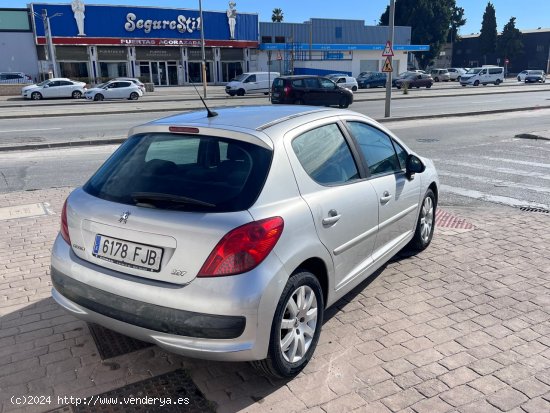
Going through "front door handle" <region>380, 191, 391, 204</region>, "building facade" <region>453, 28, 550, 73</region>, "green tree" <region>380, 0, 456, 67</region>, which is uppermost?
"green tree" <region>380, 0, 456, 67</region>

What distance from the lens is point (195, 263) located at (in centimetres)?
271

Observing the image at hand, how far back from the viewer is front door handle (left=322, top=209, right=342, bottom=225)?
3.26 m

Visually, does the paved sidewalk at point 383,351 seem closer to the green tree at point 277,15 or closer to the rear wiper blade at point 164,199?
the rear wiper blade at point 164,199

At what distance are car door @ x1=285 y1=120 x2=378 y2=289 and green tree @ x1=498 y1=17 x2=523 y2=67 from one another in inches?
3854

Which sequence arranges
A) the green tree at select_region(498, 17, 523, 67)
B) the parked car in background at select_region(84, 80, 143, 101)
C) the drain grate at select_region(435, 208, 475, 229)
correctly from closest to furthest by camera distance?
1. the drain grate at select_region(435, 208, 475, 229)
2. the parked car in background at select_region(84, 80, 143, 101)
3. the green tree at select_region(498, 17, 523, 67)

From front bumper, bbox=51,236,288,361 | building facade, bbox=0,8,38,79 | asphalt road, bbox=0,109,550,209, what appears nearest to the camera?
front bumper, bbox=51,236,288,361

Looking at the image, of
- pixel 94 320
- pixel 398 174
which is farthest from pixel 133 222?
pixel 398 174

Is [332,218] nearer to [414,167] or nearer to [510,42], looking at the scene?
[414,167]

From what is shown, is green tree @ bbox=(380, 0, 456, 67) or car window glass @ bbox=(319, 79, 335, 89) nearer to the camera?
car window glass @ bbox=(319, 79, 335, 89)

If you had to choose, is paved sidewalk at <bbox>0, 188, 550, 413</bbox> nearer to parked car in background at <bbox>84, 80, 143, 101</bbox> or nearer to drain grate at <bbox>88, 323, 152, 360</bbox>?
drain grate at <bbox>88, 323, 152, 360</bbox>

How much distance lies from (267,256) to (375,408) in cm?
110

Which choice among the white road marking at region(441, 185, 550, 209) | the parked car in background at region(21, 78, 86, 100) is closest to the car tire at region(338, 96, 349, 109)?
the white road marking at region(441, 185, 550, 209)

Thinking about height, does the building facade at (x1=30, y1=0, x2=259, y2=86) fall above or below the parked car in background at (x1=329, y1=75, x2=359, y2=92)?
above

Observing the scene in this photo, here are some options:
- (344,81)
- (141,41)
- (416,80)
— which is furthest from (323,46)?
(141,41)
